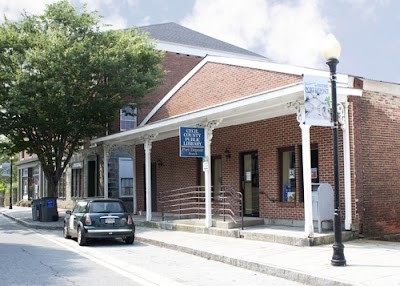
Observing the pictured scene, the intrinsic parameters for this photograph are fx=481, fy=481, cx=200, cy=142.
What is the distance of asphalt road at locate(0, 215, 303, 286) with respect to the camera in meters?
8.78

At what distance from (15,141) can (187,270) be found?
16.0 meters

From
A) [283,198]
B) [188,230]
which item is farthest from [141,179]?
[283,198]

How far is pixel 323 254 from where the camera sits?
10.4 m

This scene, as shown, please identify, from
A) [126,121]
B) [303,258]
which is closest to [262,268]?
[303,258]

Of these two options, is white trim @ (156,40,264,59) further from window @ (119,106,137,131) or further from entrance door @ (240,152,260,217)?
entrance door @ (240,152,260,217)

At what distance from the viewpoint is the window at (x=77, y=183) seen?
3095 centimetres

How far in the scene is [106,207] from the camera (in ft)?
47.4

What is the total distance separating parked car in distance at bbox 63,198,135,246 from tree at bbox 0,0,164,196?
290 inches

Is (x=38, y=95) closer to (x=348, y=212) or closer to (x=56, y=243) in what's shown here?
(x=56, y=243)

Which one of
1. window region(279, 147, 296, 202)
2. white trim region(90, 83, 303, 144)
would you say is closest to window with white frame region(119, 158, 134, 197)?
white trim region(90, 83, 303, 144)

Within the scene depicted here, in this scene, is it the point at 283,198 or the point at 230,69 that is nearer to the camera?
the point at 283,198

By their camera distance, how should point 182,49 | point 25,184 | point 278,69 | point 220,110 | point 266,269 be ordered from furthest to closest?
point 25,184, point 182,49, point 278,69, point 220,110, point 266,269

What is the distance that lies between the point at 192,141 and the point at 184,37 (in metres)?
19.5

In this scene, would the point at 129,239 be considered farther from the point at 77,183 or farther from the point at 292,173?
the point at 77,183
